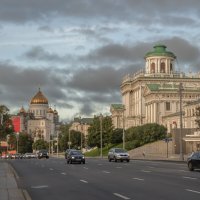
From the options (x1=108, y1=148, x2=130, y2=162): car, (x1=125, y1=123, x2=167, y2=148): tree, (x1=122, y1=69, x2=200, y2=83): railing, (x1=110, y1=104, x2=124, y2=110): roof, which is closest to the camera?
(x1=108, y1=148, x2=130, y2=162): car

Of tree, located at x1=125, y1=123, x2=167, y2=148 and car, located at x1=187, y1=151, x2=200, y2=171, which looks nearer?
car, located at x1=187, y1=151, x2=200, y2=171

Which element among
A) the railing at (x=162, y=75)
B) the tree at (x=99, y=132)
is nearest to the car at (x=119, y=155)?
the tree at (x=99, y=132)

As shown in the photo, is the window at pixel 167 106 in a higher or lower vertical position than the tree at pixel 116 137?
higher

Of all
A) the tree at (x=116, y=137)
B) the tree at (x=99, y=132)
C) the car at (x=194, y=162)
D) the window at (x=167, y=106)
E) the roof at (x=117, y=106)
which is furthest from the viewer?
the roof at (x=117, y=106)

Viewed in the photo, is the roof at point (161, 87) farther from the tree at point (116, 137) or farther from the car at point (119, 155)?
the car at point (119, 155)

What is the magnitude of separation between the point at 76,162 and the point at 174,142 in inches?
1385

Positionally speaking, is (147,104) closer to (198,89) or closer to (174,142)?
(198,89)

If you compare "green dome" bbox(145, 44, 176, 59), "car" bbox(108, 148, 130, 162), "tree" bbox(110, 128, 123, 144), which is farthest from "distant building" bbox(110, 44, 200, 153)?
"car" bbox(108, 148, 130, 162)

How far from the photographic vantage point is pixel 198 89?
159500 millimetres

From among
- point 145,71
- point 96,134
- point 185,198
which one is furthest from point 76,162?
point 145,71

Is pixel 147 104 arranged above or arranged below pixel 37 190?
above

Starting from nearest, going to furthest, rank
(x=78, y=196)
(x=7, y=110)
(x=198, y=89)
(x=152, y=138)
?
1. (x=78, y=196)
2. (x=7, y=110)
3. (x=152, y=138)
4. (x=198, y=89)

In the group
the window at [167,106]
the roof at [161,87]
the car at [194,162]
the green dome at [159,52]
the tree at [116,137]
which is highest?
the green dome at [159,52]

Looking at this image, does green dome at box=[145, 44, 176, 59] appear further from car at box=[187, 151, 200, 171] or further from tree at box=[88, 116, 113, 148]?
car at box=[187, 151, 200, 171]
